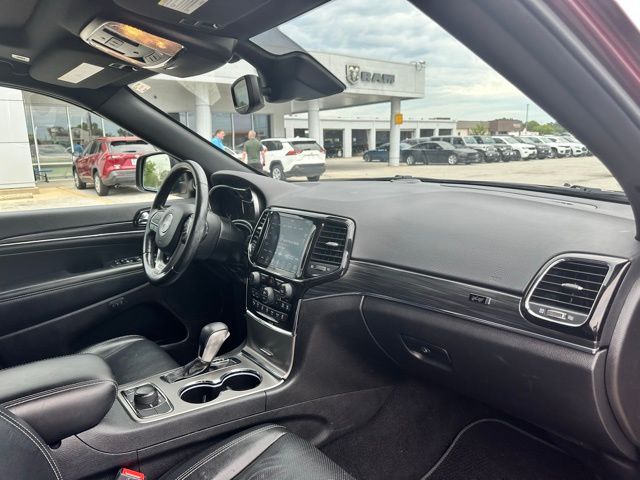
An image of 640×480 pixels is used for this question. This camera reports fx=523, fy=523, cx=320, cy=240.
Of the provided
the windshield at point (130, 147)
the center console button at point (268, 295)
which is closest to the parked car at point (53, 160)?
the windshield at point (130, 147)

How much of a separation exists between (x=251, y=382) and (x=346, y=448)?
463 mm

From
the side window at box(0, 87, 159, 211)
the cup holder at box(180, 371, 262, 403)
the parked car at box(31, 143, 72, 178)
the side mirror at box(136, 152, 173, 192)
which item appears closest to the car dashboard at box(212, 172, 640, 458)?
the cup holder at box(180, 371, 262, 403)

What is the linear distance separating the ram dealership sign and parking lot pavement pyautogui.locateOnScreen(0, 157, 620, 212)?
437 millimetres

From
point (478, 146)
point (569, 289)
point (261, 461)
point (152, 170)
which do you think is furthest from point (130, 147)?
point (569, 289)

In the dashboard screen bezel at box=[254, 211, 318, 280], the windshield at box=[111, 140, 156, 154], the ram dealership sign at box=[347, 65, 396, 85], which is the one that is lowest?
the dashboard screen bezel at box=[254, 211, 318, 280]

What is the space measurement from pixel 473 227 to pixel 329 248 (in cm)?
52

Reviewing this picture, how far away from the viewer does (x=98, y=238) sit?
9.34ft

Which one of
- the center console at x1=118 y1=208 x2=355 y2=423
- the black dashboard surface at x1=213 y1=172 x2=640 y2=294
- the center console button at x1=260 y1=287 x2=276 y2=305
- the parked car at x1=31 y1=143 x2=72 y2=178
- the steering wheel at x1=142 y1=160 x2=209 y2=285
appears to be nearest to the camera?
the black dashboard surface at x1=213 y1=172 x2=640 y2=294

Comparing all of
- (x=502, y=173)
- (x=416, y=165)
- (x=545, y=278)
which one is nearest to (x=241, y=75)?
(x=416, y=165)

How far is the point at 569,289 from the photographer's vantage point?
128cm

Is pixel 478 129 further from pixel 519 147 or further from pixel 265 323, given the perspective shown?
pixel 265 323

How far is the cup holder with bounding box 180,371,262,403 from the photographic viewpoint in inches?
72.2

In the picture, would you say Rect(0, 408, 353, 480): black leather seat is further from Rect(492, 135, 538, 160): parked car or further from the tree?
the tree

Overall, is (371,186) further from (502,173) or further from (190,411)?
(190,411)
